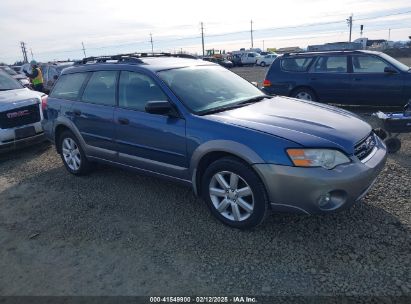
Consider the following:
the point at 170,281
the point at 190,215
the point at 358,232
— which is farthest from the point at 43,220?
the point at 358,232

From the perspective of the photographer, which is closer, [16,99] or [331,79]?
[16,99]

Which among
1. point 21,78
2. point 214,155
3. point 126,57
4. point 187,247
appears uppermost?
point 126,57

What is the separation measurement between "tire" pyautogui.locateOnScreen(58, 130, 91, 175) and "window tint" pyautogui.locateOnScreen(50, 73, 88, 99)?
573mm

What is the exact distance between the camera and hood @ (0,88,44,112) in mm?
6609

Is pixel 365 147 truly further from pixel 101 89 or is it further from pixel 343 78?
pixel 343 78

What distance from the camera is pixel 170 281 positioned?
2.99 metres

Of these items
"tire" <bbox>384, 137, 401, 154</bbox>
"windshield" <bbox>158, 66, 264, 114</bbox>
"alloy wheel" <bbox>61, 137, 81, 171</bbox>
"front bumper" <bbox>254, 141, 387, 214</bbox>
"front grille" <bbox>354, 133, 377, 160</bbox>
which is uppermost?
"windshield" <bbox>158, 66, 264, 114</bbox>

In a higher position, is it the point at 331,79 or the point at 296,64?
the point at 296,64

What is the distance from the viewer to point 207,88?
170 inches

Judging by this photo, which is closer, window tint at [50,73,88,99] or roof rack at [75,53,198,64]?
roof rack at [75,53,198,64]

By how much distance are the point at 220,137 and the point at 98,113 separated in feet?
6.70

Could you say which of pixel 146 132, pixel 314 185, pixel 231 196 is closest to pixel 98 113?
pixel 146 132

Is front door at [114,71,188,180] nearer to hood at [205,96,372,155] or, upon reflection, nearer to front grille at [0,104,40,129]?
hood at [205,96,372,155]

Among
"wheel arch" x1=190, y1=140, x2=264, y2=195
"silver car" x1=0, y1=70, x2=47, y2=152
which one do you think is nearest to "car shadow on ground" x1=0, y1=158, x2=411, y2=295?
"wheel arch" x1=190, y1=140, x2=264, y2=195
